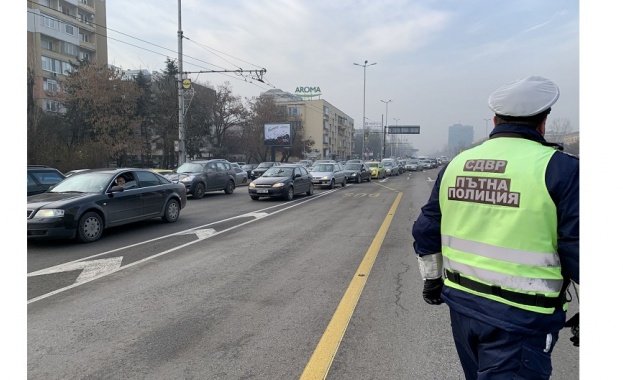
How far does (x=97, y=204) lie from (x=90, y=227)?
0.51 m

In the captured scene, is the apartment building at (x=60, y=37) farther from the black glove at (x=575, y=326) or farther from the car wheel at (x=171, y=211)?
the black glove at (x=575, y=326)

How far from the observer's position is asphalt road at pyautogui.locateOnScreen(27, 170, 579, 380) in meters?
3.15

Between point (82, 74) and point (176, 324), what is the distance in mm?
36591

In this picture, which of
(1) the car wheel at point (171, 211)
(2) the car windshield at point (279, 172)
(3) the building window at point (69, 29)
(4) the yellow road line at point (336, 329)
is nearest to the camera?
(4) the yellow road line at point (336, 329)

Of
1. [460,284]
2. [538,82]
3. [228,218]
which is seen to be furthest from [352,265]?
[228,218]

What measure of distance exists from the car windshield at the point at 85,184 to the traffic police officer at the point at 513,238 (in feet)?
28.1

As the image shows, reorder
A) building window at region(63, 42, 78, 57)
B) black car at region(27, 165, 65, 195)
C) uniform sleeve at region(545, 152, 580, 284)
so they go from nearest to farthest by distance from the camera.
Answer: uniform sleeve at region(545, 152, 580, 284) < black car at region(27, 165, 65, 195) < building window at region(63, 42, 78, 57)

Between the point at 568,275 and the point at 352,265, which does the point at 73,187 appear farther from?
the point at 568,275

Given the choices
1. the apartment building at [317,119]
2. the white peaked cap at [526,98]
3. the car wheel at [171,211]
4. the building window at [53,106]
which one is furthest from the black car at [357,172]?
the apartment building at [317,119]

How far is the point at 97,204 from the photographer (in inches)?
325

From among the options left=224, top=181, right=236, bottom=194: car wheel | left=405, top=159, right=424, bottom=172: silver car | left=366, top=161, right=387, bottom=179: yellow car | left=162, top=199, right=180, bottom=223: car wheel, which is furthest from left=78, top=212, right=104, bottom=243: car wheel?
left=405, top=159, right=424, bottom=172: silver car

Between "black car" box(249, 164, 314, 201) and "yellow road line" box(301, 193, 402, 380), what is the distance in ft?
32.2

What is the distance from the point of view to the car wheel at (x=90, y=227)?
7848 mm

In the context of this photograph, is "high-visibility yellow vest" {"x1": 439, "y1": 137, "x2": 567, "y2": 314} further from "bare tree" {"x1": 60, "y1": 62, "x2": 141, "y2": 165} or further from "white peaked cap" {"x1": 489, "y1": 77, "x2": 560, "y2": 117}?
"bare tree" {"x1": 60, "y1": 62, "x2": 141, "y2": 165}
